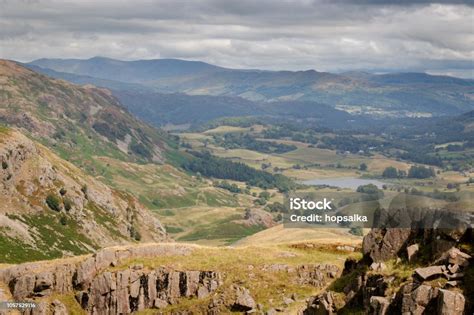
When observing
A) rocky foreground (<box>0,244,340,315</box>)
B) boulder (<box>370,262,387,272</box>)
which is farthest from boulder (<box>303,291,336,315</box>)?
rocky foreground (<box>0,244,340,315</box>)

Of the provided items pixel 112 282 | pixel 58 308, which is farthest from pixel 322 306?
pixel 58 308

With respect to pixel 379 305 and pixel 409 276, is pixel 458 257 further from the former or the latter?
pixel 379 305

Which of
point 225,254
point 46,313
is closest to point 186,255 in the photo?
point 225,254

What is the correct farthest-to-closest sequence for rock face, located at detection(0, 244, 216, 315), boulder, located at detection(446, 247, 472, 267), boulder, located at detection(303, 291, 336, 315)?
rock face, located at detection(0, 244, 216, 315) → boulder, located at detection(303, 291, 336, 315) → boulder, located at detection(446, 247, 472, 267)

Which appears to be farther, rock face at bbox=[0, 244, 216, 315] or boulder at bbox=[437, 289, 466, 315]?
rock face at bbox=[0, 244, 216, 315]

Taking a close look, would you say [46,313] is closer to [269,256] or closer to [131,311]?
[131,311]

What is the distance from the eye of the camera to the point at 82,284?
89.3 m

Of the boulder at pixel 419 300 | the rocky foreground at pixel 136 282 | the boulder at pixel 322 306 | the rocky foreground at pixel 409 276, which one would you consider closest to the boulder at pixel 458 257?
the rocky foreground at pixel 409 276

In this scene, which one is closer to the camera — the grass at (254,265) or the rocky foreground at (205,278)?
the rocky foreground at (205,278)

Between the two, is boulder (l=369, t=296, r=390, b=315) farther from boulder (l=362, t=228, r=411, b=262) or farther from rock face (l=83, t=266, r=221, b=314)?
rock face (l=83, t=266, r=221, b=314)

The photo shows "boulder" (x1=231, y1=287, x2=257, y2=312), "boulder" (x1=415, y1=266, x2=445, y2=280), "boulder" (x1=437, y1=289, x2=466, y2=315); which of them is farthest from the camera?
"boulder" (x1=231, y1=287, x2=257, y2=312)

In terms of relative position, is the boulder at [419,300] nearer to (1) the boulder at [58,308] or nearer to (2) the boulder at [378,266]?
(2) the boulder at [378,266]

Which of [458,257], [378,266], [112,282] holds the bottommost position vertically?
[112,282]

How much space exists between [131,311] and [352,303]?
1516 inches
